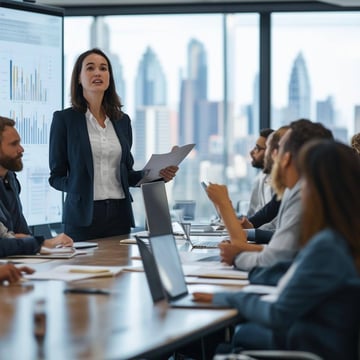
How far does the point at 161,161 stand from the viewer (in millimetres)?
5094

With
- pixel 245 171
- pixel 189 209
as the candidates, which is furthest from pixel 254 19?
pixel 189 209

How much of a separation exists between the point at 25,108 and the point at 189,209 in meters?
1.47

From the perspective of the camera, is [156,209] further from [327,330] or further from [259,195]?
[259,195]

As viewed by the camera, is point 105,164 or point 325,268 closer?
point 325,268

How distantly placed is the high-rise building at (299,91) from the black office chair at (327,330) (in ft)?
21.8

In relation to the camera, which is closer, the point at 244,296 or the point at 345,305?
the point at 345,305

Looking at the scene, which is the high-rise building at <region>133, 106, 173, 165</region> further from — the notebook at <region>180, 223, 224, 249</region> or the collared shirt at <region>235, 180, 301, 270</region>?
the collared shirt at <region>235, 180, 301, 270</region>

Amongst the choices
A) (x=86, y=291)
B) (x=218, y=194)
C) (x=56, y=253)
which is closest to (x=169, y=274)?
(x=86, y=291)

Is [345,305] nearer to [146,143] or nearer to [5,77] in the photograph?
[5,77]

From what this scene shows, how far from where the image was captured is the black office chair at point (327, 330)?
2.53m

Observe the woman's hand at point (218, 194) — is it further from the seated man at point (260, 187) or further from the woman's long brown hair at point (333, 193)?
the seated man at point (260, 187)

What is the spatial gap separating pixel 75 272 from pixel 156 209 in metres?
0.45

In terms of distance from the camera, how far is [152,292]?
10.00 feet

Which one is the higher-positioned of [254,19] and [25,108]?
[254,19]
